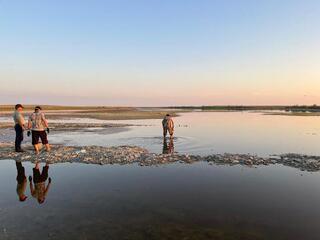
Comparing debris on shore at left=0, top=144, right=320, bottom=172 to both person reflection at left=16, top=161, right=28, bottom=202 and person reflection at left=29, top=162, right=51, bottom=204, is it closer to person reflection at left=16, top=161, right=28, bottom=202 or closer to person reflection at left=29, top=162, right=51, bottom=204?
person reflection at left=16, top=161, right=28, bottom=202

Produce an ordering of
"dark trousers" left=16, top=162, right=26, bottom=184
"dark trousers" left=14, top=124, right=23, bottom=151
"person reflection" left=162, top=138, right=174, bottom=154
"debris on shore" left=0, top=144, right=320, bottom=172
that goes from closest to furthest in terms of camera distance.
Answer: "dark trousers" left=16, top=162, right=26, bottom=184
"debris on shore" left=0, top=144, right=320, bottom=172
"dark trousers" left=14, top=124, right=23, bottom=151
"person reflection" left=162, top=138, right=174, bottom=154

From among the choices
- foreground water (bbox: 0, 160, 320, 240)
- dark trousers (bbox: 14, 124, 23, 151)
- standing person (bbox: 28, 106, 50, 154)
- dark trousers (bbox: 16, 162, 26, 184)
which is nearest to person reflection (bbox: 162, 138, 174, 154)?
foreground water (bbox: 0, 160, 320, 240)

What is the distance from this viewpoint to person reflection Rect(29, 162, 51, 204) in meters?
11.4

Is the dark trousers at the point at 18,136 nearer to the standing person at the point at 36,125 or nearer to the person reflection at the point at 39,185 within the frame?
the standing person at the point at 36,125

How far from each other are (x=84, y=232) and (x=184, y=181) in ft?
20.3

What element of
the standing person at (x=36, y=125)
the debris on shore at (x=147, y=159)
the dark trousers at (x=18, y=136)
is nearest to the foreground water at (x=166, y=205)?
the debris on shore at (x=147, y=159)

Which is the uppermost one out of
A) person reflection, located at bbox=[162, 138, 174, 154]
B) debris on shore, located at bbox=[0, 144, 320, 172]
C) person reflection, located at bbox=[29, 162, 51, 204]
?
debris on shore, located at bbox=[0, 144, 320, 172]

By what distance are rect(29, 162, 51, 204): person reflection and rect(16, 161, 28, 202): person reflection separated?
0.28 m

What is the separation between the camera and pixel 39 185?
12812mm

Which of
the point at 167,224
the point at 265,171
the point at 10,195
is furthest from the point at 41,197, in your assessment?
the point at 265,171

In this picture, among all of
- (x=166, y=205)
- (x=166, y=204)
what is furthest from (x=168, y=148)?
(x=166, y=205)

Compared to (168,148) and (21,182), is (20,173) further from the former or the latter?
(168,148)

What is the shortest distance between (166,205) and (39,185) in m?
5.64

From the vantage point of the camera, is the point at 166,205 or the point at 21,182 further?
the point at 21,182
